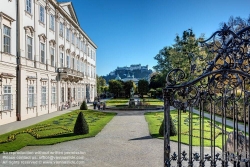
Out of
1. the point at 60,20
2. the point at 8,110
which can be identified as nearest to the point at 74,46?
the point at 60,20

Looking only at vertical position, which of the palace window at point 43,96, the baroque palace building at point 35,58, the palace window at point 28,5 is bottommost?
the palace window at point 43,96

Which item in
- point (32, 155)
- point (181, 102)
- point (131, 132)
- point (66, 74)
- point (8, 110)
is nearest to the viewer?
point (181, 102)

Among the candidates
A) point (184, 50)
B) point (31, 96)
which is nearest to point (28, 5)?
point (31, 96)

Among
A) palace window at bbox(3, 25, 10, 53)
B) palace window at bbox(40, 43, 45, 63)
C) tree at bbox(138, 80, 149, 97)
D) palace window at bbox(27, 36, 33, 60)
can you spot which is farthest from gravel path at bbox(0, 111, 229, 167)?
tree at bbox(138, 80, 149, 97)

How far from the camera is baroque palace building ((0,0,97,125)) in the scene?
563 inches

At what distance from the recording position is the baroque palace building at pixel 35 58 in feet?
46.9

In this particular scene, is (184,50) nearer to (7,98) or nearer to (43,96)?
(43,96)

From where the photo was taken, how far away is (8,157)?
7422 mm

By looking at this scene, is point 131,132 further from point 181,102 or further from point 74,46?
point 74,46

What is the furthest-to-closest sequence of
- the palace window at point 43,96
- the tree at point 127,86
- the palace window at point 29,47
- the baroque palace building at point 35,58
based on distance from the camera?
1. the tree at point 127,86
2. the palace window at point 43,96
3. the palace window at point 29,47
4. the baroque palace building at point 35,58

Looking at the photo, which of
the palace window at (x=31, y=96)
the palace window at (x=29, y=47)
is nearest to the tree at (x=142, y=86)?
the palace window at (x=31, y=96)

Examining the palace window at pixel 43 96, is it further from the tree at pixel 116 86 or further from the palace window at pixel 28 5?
the tree at pixel 116 86

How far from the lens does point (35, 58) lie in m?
18.4

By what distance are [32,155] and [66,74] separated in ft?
56.1
